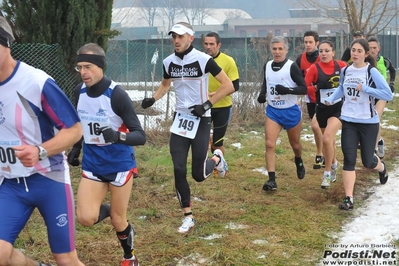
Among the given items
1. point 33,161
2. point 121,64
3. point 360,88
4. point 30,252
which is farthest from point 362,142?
point 121,64

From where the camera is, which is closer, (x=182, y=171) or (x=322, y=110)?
(x=182, y=171)

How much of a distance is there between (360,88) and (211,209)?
230cm

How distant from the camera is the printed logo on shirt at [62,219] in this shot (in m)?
4.00

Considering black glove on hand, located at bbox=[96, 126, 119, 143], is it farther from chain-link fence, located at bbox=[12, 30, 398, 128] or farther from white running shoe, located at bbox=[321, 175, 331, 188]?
chain-link fence, located at bbox=[12, 30, 398, 128]

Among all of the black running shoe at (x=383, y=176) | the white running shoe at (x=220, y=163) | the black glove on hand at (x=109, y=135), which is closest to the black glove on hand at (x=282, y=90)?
the white running shoe at (x=220, y=163)

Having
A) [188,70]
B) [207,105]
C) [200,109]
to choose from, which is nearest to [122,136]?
[200,109]

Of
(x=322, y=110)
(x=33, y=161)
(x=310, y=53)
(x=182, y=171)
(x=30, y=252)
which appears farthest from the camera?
(x=310, y=53)

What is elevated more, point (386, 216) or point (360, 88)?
point (360, 88)

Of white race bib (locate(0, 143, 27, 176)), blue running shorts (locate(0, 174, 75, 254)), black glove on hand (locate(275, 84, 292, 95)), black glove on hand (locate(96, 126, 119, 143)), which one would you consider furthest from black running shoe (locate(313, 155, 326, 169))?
white race bib (locate(0, 143, 27, 176))

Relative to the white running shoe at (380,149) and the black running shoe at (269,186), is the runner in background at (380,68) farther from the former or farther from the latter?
the black running shoe at (269,186)

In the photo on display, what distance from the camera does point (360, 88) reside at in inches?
288

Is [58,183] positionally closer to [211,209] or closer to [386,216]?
[211,209]

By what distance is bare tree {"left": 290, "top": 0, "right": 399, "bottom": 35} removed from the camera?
73.0 ft

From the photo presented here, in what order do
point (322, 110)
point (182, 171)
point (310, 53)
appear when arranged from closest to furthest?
point (182, 171), point (322, 110), point (310, 53)
